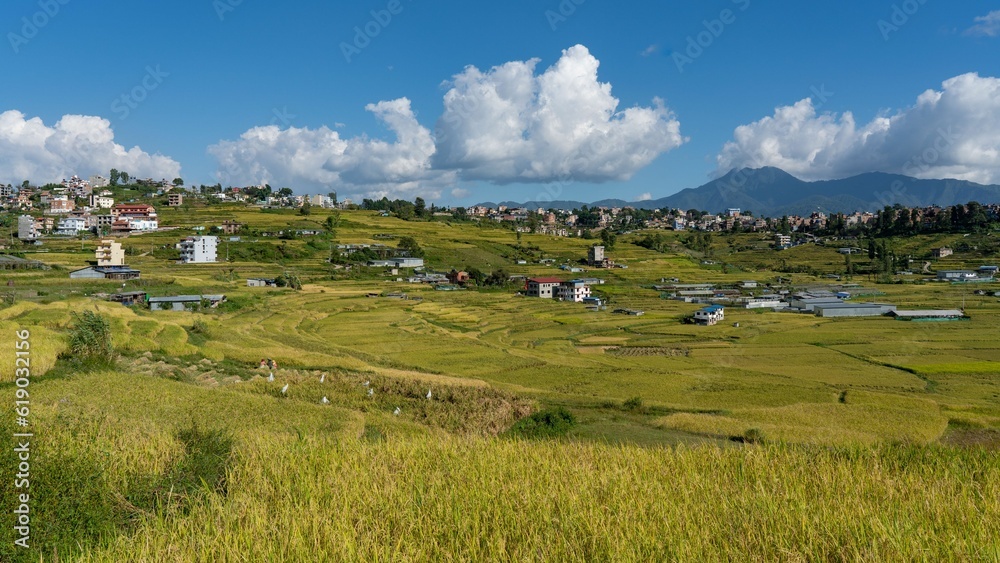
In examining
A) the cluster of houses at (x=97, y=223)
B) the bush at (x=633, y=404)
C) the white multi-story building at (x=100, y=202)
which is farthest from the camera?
the white multi-story building at (x=100, y=202)

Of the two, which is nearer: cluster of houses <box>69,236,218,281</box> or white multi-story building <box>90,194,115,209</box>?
cluster of houses <box>69,236,218,281</box>

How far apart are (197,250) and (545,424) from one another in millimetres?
67860

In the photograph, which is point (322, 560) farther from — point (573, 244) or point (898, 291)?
point (573, 244)

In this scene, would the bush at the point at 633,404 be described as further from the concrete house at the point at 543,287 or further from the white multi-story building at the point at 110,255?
the white multi-story building at the point at 110,255

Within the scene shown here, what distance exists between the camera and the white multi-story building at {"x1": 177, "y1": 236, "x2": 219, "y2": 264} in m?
72.7

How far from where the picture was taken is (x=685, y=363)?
120 feet

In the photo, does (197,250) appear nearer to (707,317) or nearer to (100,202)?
(707,317)

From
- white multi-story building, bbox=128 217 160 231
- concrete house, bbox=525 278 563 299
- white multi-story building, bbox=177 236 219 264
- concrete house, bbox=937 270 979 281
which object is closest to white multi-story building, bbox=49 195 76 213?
white multi-story building, bbox=128 217 160 231

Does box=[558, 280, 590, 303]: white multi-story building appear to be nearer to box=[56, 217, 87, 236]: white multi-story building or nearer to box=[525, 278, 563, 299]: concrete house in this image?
box=[525, 278, 563, 299]: concrete house

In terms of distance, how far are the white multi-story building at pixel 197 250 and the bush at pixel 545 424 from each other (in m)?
65.3

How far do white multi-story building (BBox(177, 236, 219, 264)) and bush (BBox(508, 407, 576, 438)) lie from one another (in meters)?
65.3

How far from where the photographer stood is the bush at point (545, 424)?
691 inches

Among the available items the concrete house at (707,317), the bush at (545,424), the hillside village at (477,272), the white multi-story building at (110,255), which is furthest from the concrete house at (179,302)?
the concrete house at (707,317)

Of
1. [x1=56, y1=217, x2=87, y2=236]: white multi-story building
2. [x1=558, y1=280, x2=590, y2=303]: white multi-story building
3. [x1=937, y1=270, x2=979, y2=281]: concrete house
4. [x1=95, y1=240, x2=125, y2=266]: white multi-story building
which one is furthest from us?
[x1=56, y1=217, x2=87, y2=236]: white multi-story building
